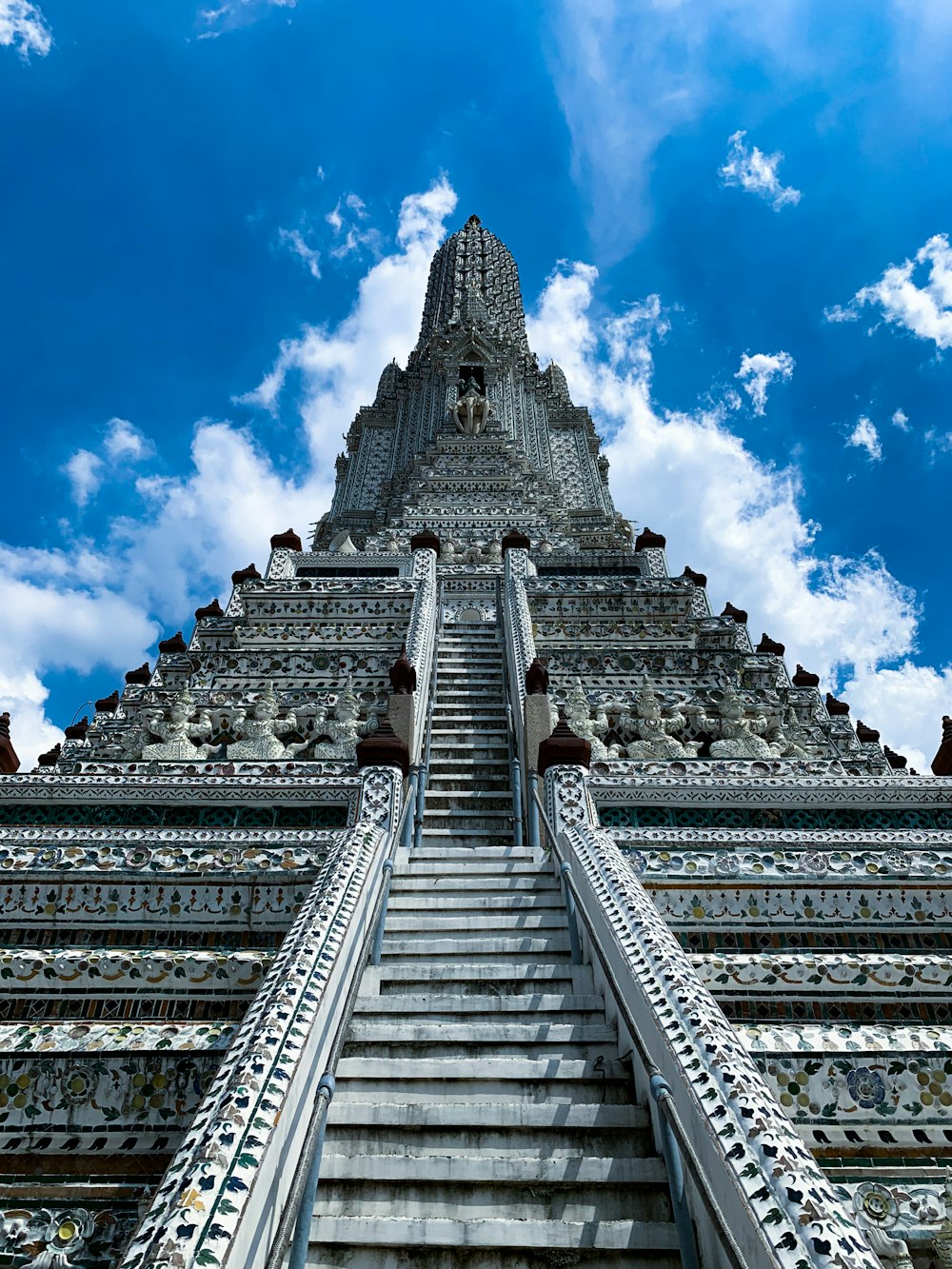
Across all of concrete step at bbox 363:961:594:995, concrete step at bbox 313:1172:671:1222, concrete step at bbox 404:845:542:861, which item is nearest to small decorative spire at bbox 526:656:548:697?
concrete step at bbox 404:845:542:861

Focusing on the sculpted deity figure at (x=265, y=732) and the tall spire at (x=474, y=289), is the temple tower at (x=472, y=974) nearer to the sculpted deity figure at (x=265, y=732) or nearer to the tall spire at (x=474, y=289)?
the sculpted deity figure at (x=265, y=732)

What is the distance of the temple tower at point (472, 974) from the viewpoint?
127 inches

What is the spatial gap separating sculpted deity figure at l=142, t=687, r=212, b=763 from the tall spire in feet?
86.0

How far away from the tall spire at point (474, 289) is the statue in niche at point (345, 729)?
25924 millimetres

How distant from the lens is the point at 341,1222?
3.37 metres

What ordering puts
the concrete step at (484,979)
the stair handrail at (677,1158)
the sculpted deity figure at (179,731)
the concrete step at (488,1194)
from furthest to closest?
the sculpted deity figure at (179,731) → the concrete step at (484,979) → the concrete step at (488,1194) → the stair handrail at (677,1158)

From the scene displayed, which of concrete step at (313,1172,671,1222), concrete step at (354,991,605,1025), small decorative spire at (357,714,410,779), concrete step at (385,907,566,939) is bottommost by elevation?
concrete step at (313,1172,671,1222)

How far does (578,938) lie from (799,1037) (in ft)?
4.71

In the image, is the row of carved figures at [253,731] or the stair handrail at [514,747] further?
the row of carved figures at [253,731]

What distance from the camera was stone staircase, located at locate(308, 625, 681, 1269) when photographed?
Result: 130 inches

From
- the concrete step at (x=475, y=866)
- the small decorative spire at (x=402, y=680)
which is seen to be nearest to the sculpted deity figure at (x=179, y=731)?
the small decorative spire at (x=402, y=680)

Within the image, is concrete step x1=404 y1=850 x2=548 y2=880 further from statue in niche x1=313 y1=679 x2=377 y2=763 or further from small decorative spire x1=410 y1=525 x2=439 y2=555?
small decorative spire x1=410 y1=525 x2=439 y2=555

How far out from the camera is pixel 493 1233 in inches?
131

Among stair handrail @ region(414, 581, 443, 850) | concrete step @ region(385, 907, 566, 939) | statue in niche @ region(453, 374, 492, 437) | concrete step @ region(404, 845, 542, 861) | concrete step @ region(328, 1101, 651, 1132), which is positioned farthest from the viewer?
statue in niche @ region(453, 374, 492, 437)
